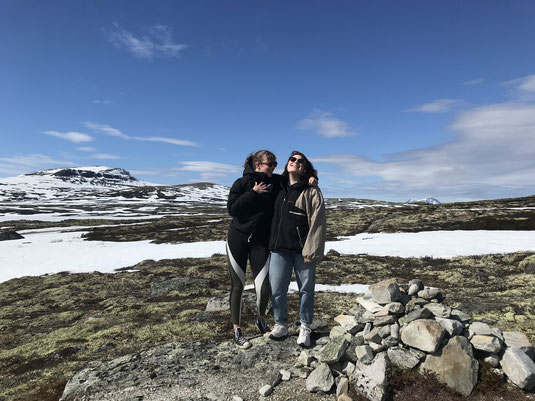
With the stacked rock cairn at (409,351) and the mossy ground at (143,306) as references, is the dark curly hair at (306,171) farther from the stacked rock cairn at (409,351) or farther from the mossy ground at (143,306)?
the mossy ground at (143,306)

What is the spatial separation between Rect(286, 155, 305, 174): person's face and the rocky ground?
164 inches

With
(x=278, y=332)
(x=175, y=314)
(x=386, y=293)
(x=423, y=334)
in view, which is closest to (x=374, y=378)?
(x=423, y=334)

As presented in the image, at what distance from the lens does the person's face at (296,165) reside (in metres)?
6.50

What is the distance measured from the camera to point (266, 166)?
6.54 meters

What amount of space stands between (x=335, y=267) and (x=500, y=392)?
2054 centimetres

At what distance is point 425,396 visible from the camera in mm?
5102

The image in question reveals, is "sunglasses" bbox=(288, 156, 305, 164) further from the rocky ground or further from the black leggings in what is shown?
the rocky ground

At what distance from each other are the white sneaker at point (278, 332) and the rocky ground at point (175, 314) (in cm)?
35

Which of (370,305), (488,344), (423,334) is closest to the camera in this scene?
(488,344)

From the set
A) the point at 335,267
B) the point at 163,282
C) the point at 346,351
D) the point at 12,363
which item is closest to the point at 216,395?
the point at 346,351

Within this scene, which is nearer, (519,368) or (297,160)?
(519,368)

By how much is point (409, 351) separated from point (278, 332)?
114 inches

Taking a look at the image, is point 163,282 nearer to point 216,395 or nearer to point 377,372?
point 216,395

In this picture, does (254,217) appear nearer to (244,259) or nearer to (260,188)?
(260,188)
